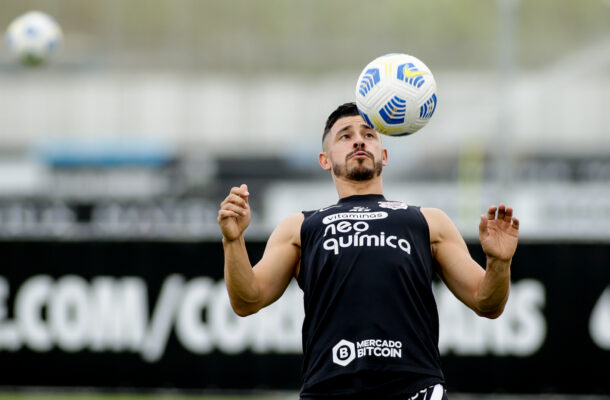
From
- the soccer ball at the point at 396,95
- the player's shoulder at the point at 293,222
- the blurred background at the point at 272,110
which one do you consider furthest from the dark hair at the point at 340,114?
the blurred background at the point at 272,110

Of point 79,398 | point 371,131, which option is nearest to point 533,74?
point 79,398

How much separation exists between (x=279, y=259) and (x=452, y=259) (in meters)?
0.89

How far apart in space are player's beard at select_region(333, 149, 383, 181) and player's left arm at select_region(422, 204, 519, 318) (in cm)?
33

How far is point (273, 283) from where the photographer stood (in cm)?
520

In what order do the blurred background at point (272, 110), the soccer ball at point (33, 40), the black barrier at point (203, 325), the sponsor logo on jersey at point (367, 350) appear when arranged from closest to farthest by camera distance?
the sponsor logo on jersey at point (367, 350), the black barrier at point (203, 325), the soccer ball at point (33, 40), the blurred background at point (272, 110)

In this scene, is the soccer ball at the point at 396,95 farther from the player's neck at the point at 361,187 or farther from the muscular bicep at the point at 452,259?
the muscular bicep at the point at 452,259

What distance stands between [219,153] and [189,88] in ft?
8.83

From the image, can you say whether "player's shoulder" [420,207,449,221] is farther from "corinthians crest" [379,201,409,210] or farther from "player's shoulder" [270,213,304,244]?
"player's shoulder" [270,213,304,244]

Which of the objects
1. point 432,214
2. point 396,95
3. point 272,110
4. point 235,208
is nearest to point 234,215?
point 235,208

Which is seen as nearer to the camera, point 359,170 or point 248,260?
point 248,260

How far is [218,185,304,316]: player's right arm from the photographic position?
16.2 ft

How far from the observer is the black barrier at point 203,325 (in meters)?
11.7

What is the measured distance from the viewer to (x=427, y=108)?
5.54 metres

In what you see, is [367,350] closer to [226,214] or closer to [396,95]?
[226,214]
